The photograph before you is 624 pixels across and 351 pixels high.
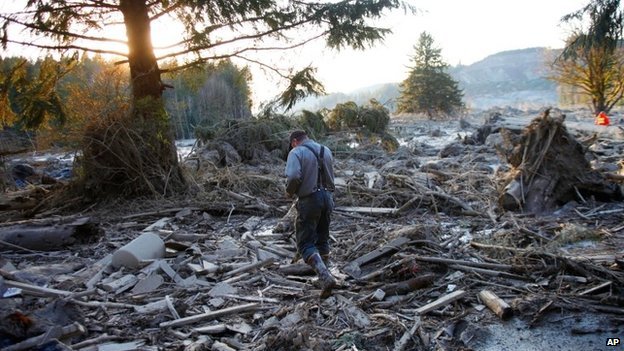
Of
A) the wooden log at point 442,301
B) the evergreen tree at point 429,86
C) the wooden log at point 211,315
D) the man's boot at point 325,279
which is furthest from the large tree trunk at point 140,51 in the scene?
the evergreen tree at point 429,86

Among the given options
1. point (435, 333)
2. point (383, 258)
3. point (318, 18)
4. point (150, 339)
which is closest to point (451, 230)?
point (383, 258)

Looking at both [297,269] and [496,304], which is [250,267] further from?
[496,304]

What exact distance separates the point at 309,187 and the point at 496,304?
90.6 inches

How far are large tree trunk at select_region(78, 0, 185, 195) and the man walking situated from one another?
18.6 ft

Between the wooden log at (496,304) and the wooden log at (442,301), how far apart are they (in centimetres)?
19

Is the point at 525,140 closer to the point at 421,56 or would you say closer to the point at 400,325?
the point at 400,325

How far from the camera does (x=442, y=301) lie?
4.48 m

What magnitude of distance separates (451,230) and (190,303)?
14.6ft

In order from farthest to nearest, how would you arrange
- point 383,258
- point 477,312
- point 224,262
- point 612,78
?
1. point 612,78
2. point 224,262
3. point 383,258
4. point 477,312

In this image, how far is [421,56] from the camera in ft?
154

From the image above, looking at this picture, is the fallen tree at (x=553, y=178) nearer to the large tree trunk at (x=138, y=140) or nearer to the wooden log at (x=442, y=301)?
the wooden log at (x=442, y=301)

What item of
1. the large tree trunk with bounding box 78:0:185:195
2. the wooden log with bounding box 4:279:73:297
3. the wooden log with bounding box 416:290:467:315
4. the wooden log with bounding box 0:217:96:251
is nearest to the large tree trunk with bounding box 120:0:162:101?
the large tree trunk with bounding box 78:0:185:195

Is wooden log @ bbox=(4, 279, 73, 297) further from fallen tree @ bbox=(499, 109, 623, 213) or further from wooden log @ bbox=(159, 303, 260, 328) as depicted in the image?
fallen tree @ bbox=(499, 109, 623, 213)

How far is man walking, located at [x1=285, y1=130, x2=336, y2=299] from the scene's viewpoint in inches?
205
